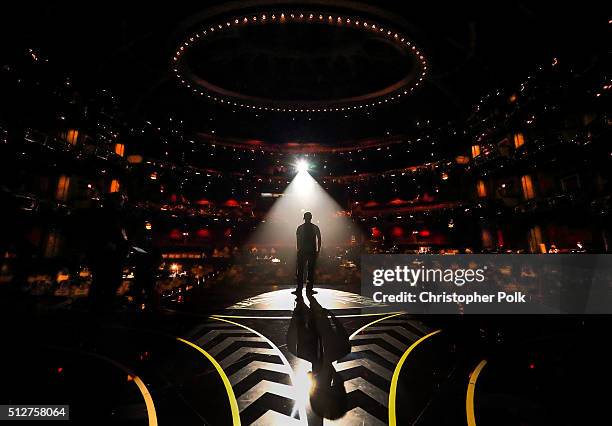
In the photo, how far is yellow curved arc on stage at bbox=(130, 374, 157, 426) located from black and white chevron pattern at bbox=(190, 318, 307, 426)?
0.79 meters

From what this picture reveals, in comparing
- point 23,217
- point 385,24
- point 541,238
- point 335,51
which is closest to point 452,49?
point 385,24

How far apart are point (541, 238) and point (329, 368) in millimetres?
21526

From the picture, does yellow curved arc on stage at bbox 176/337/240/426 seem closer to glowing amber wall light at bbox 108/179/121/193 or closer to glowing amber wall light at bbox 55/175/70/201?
glowing amber wall light at bbox 55/175/70/201

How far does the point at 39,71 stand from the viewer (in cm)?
1568

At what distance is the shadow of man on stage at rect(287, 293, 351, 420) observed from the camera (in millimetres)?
2701

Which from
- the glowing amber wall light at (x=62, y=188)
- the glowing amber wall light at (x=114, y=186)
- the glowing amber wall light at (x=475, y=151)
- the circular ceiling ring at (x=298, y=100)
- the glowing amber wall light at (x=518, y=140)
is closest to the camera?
the circular ceiling ring at (x=298, y=100)

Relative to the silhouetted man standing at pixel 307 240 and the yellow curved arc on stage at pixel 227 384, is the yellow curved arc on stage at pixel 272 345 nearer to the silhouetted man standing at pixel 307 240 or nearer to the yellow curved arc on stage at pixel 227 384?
the yellow curved arc on stage at pixel 227 384

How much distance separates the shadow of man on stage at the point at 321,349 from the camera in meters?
2.70

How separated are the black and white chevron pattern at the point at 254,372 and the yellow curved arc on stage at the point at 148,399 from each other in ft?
2.58

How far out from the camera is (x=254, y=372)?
3.37 meters

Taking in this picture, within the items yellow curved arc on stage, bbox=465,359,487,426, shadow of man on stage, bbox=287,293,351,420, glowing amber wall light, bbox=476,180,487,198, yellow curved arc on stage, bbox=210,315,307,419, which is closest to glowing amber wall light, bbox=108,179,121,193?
yellow curved arc on stage, bbox=210,315,307,419

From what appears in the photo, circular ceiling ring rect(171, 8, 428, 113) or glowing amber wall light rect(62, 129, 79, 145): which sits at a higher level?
circular ceiling ring rect(171, 8, 428, 113)

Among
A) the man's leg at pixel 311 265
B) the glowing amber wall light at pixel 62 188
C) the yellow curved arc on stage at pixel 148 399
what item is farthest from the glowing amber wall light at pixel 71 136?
the yellow curved arc on stage at pixel 148 399

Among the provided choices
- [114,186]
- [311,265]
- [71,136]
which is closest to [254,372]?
[311,265]
